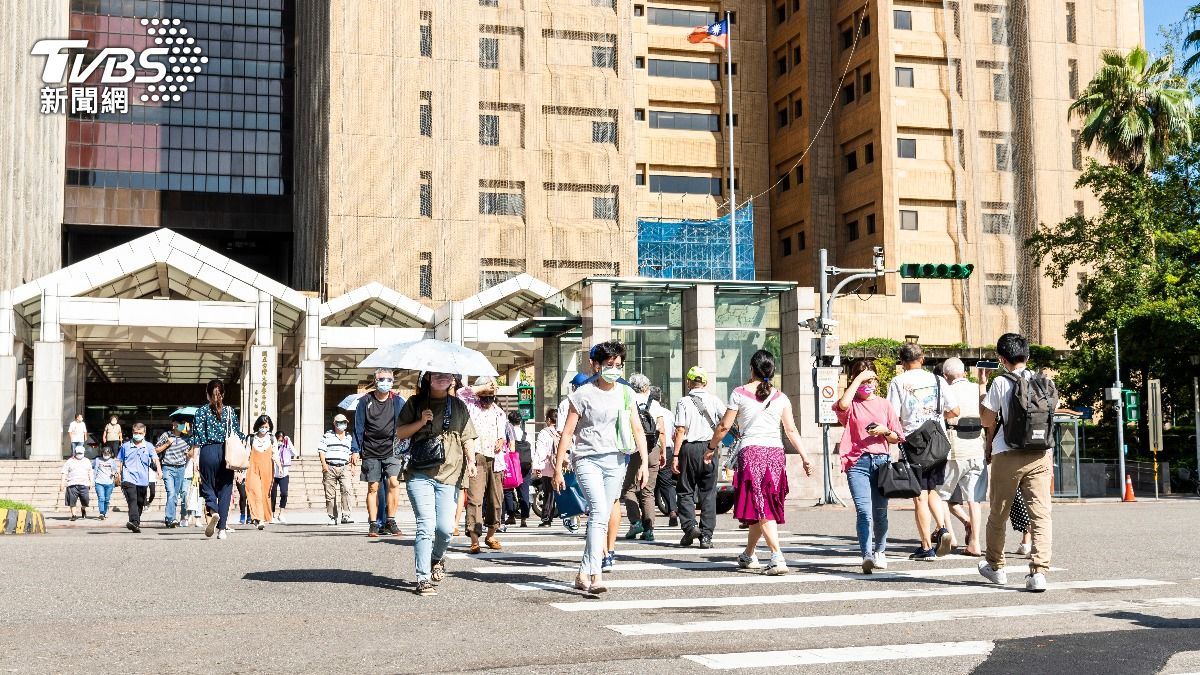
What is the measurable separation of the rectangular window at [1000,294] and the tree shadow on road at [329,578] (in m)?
58.3

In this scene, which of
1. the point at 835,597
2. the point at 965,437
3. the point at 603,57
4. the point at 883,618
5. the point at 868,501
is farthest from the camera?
the point at 603,57

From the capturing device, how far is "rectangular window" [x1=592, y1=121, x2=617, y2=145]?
65.2m

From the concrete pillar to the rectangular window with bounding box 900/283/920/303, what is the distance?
1542 inches

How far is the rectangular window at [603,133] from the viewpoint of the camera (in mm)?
65188

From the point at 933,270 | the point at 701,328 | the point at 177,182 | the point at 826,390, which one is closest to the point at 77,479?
the point at 701,328

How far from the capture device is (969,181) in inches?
2564

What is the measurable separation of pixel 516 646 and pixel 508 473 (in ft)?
29.4

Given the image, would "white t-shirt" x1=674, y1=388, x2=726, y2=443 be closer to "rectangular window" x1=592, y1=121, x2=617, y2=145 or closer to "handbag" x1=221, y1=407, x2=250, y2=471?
"handbag" x1=221, y1=407, x2=250, y2=471

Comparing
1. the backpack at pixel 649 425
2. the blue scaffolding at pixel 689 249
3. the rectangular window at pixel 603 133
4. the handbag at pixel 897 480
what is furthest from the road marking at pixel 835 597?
the blue scaffolding at pixel 689 249

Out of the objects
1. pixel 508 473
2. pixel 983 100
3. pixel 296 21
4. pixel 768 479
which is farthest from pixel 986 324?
pixel 768 479

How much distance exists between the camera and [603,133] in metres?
65.3

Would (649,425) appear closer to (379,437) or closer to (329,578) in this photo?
(379,437)

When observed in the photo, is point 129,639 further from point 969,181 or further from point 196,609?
point 969,181

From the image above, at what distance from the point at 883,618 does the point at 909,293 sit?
190ft
